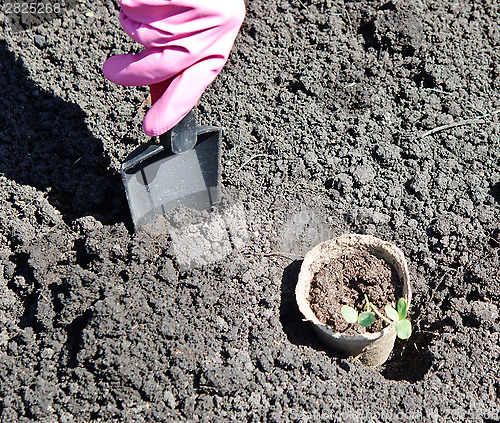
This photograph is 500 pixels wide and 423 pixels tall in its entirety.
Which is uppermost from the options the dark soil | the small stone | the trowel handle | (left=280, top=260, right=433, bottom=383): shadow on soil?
the small stone

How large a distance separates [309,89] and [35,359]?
5.08 feet

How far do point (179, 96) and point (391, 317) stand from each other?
3.08 feet

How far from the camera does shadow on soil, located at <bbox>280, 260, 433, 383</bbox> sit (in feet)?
6.81

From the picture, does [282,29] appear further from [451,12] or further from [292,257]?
[292,257]

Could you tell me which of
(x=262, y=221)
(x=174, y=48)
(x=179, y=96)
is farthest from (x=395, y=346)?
(x=174, y=48)

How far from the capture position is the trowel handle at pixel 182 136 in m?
1.98

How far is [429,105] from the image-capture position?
103 inches

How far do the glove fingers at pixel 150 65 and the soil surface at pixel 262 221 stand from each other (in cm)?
61

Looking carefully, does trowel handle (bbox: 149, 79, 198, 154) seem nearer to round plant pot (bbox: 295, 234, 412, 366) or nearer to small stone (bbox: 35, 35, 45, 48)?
round plant pot (bbox: 295, 234, 412, 366)

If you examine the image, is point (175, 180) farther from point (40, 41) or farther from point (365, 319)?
point (40, 41)

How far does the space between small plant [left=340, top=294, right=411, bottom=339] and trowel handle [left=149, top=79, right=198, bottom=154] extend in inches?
29.7

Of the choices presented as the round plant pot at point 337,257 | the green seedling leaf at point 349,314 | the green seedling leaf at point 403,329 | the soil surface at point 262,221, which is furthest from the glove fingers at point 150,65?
the green seedling leaf at point 403,329

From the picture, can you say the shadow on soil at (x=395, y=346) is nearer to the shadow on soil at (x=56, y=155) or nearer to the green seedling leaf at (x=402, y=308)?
the green seedling leaf at (x=402, y=308)

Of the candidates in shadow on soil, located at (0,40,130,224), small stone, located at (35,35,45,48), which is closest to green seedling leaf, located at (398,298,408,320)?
shadow on soil, located at (0,40,130,224)
